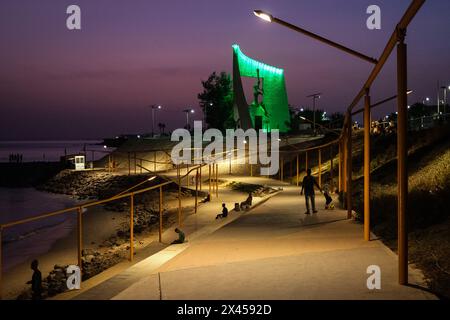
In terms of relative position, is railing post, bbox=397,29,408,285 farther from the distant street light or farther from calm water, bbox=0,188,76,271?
calm water, bbox=0,188,76,271

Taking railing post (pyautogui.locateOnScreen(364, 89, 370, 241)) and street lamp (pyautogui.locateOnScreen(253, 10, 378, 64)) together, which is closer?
railing post (pyautogui.locateOnScreen(364, 89, 370, 241))

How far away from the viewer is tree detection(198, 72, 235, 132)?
8122 cm

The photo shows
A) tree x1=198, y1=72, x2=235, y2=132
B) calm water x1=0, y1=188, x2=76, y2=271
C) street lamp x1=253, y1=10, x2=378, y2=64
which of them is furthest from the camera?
tree x1=198, y1=72, x2=235, y2=132

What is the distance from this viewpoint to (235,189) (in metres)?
27.9

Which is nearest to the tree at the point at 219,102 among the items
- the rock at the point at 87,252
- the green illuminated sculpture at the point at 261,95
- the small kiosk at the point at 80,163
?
the green illuminated sculpture at the point at 261,95

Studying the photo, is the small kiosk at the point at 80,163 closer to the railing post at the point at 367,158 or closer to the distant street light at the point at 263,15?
the distant street light at the point at 263,15

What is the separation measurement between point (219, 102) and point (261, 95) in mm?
17537

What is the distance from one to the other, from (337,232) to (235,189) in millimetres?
15895

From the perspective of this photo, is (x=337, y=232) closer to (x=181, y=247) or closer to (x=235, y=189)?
(x=181, y=247)

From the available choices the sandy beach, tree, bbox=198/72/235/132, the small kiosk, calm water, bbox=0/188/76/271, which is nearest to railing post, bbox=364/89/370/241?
the sandy beach

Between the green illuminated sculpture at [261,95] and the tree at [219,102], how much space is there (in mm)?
13406

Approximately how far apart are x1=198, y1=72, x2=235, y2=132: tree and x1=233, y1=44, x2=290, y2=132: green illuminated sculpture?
1341 cm

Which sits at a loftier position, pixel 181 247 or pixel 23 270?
pixel 181 247
